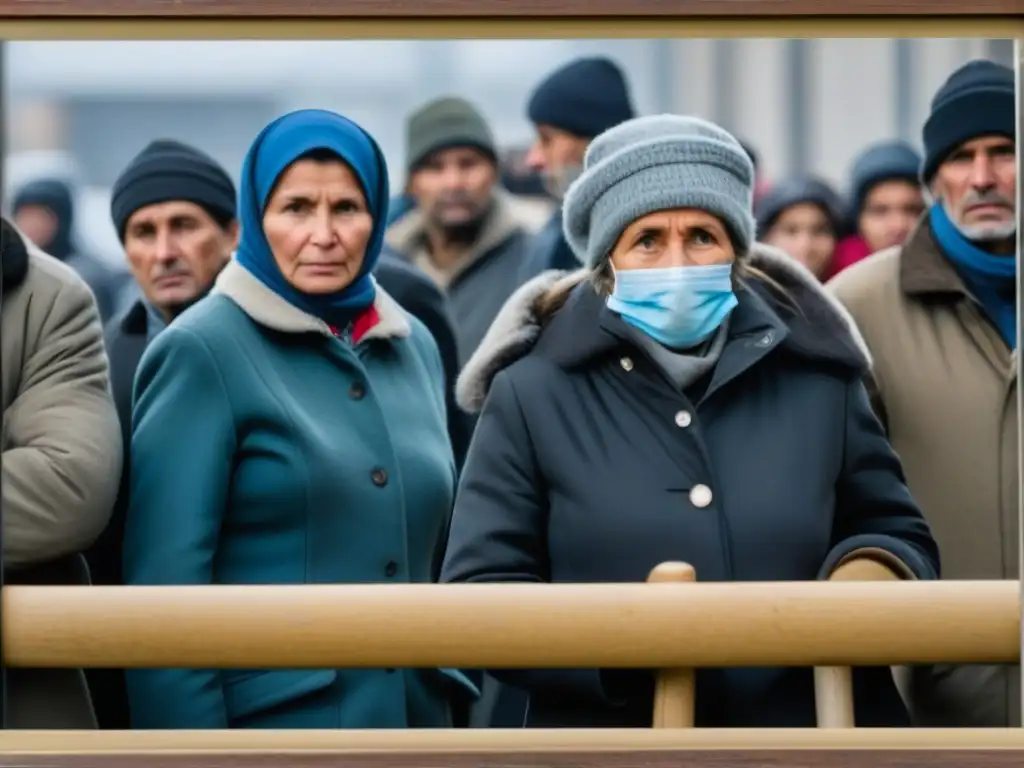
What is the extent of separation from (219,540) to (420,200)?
642 mm

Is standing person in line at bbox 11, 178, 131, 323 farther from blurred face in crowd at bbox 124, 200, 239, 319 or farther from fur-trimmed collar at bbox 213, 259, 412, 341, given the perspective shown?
fur-trimmed collar at bbox 213, 259, 412, 341

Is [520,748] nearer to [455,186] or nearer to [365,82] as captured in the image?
[455,186]

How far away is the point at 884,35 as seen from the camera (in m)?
3.62

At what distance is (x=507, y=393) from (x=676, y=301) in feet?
1.03

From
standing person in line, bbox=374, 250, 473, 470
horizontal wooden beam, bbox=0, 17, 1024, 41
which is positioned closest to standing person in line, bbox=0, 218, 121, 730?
horizontal wooden beam, bbox=0, 17, 1024, 41

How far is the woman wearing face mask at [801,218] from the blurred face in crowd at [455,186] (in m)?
0.45

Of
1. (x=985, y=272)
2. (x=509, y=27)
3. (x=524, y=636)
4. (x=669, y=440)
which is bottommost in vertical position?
(x=524, y=636)

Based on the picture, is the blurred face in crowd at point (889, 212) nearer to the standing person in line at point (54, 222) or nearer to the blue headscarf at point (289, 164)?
the blue headscarf at point (289, 164)

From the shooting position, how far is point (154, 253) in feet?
12.0

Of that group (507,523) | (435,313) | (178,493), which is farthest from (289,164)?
(507,523)

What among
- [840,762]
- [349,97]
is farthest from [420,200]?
[840,762]

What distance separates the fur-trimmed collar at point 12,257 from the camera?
12.0 feet

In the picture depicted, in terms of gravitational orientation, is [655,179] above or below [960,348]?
above

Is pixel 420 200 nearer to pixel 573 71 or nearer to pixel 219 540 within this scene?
pixel 573 71
